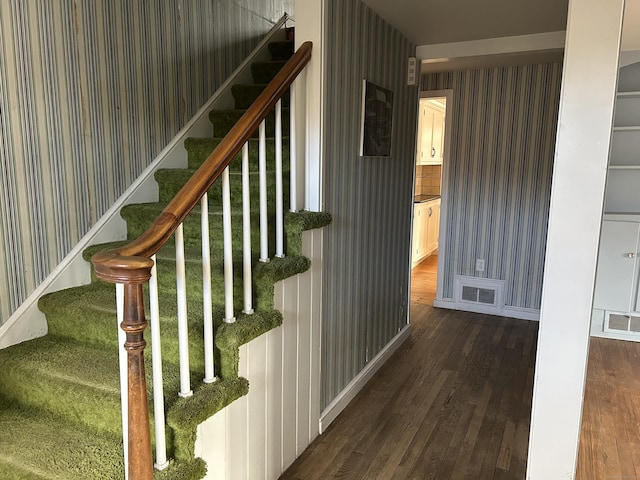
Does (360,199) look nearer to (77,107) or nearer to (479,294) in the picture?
(77,107)

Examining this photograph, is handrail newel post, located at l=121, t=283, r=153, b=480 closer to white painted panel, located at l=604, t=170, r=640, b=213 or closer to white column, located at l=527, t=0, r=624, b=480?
white column, located at l=527, t=0, r=624, b=480

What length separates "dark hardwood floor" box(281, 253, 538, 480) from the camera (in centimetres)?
218

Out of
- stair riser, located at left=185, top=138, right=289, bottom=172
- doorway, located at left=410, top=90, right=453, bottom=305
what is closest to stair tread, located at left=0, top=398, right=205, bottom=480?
stair riser, located at left=185, top=138, right=289, bottom=172

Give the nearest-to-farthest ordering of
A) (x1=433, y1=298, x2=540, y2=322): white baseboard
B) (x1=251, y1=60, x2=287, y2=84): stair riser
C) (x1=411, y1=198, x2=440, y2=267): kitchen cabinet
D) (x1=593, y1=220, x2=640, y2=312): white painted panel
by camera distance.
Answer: (x1=251, y1=60, x2=287, y2=84): stair riser → (x1=593, y1=220, x2=640, y2=312): white painted panel → (x1=433, y1=298, x2=540, y2=322): white baseboard → (x1=411, y1=198, x2=440, y2=267): kitchen cabinet

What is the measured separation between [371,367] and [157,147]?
1.91 metres

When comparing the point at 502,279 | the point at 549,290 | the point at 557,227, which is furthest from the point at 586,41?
the point at 502,279

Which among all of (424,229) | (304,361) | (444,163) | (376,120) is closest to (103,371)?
(304,361)

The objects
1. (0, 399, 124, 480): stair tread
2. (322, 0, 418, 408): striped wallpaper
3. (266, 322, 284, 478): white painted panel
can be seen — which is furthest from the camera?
(322, 0, 418, 408): striped wallpaper

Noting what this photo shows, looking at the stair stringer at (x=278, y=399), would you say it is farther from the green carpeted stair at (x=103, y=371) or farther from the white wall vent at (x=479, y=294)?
the white wall vent at (x=479, y=294)

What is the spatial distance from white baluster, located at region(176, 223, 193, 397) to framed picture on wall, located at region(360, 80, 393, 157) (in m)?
1.48

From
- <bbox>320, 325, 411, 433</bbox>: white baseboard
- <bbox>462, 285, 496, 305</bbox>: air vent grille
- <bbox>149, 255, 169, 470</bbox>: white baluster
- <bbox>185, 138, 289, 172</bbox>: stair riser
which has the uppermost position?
<bbox>185, 138, 289, 172</bbox>: stair riser

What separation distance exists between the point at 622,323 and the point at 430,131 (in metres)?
3.66

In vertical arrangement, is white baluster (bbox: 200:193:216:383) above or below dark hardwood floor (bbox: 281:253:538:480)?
above

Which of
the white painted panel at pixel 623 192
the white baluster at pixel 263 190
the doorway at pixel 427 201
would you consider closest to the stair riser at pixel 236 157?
the white baluster at pixel 263 190
